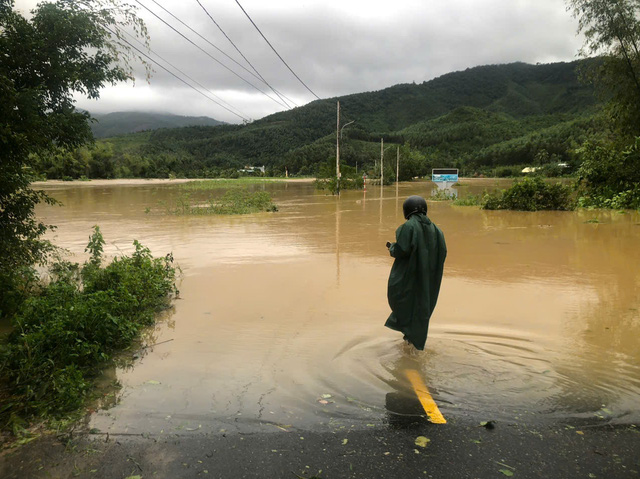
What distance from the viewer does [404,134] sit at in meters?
124

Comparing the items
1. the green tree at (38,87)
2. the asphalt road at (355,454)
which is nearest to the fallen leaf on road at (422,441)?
the asphalt road at (355,454)

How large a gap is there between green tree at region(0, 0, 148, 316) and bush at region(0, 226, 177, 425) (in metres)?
0.95

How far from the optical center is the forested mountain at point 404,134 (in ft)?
288

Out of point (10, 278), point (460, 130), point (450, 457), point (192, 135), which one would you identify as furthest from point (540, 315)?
point (192, 135)

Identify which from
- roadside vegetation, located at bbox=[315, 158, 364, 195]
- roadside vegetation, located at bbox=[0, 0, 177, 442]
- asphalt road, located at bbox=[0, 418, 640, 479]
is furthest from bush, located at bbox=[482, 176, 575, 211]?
asphalt road, located at bbox=[0, 418, 640, 479]

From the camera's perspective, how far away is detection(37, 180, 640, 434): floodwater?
3.67 metres

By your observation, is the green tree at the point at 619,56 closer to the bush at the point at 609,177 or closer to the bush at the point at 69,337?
the bush at the point at 609,177

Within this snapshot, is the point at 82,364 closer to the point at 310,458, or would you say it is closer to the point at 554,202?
the point at 310,458

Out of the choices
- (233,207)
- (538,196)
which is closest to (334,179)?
(233,207)

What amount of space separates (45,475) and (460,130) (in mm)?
128326

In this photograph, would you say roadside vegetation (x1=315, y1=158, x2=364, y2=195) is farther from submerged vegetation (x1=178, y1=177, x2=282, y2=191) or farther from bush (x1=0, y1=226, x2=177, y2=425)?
bush (x1=0, y1=226, x2=177, y2=425)

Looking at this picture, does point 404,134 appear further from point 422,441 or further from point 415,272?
point 422,441

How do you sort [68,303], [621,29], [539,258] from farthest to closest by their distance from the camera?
1. [621,29]
2. [539,258]
3. [68,303]

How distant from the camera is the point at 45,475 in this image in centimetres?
276
